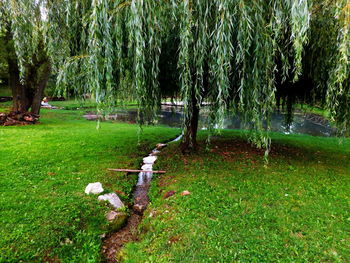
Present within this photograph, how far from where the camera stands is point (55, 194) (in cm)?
394

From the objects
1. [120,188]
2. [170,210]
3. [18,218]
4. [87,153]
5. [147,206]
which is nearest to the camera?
[18,218]

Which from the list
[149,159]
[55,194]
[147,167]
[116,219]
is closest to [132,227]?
[116,219]

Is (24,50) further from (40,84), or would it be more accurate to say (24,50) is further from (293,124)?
(293,124)

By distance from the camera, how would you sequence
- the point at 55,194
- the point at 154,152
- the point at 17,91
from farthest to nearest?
the point at 17,91, the point at 154,152, the point at 55,194

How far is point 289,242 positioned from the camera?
280 cm

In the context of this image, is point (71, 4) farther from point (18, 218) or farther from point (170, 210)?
point (170, 210)

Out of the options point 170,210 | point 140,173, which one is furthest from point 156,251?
point 140,173

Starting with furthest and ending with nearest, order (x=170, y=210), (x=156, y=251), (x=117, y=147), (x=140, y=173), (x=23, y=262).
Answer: (x=117, y=147) → (x=140, y=173) → (x=170, y=210) → (x=156, y=251) → (x=23, y=262)

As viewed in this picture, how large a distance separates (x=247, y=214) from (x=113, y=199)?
225 cm

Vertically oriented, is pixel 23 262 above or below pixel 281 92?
below

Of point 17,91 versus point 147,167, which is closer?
point 147,167

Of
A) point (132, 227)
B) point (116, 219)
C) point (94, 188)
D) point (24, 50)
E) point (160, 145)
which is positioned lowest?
point (132, 227)

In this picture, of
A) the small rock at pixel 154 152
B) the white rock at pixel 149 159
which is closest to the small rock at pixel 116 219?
the white rock at pixel 149 159

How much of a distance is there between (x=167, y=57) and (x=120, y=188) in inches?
111
